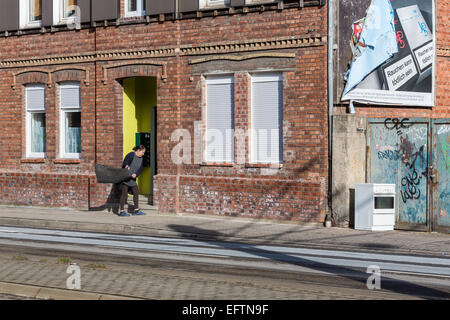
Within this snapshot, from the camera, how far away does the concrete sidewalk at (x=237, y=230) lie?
1349 centimetres

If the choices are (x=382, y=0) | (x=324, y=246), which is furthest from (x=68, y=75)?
(x=324, y=246)

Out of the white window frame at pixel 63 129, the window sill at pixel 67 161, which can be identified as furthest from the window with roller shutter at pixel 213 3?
the window sill at pixel 67 161

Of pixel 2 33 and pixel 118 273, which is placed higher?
pixel 2 33

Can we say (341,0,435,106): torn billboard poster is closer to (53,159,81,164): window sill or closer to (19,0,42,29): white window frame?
(53,159,81,164): window sill

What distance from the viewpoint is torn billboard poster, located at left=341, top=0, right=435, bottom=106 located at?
54.0 ft

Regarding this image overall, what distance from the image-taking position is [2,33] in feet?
72.8

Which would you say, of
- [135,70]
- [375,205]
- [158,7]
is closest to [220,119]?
[135,70]

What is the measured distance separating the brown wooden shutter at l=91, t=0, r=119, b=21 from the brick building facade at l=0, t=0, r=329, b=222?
0.11ft

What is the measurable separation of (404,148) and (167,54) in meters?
6.62

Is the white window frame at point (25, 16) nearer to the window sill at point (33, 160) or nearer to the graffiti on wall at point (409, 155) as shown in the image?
the window sill at point (33, 160)

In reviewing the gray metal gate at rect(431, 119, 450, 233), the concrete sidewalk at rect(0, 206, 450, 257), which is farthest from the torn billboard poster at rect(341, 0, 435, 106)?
the concrete sidewalk at rect(0, 206, 450, 257)

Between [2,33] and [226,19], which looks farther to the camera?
[2,33]
